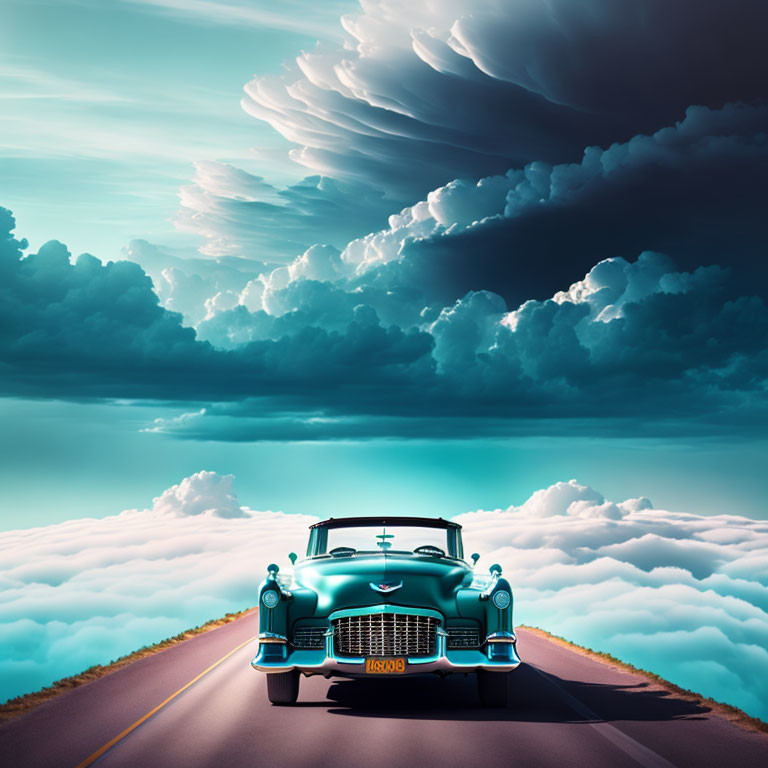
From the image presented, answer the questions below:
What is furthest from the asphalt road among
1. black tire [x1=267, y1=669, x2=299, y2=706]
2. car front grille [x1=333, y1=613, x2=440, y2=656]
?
car front grille [x1=333, y1=613, x2=440, y2=656]

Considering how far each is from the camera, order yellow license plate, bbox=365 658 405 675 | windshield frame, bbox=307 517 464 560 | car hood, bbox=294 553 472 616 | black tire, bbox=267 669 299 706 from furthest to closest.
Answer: windshield frame, bbox=307 517 464 560 → black tire, bbox=267 669 299 706 → car hood, bbox=294 553 472 616 → yellow license plate, bbox=365 658 405 675

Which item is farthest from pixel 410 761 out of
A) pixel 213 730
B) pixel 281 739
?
pixel 213 730

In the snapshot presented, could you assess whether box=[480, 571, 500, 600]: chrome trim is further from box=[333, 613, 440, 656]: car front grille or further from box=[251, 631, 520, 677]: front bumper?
box=[333, 613, 440, 656]: car front grille

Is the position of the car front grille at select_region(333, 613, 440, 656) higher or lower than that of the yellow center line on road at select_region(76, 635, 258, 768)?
higher

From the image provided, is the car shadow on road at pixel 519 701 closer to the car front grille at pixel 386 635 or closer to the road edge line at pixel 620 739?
the road edge line at pixel 620 739

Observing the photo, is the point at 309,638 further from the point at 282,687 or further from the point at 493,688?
the point at 493,688

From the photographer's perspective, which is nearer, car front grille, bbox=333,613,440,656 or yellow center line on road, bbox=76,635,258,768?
yellow center line on road, bbox=76,635,258,768

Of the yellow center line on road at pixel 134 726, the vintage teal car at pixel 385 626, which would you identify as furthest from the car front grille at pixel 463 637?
the yellow center line on road at pixel 134 726

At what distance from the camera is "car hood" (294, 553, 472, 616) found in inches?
462

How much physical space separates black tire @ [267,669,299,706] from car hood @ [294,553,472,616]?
2.97ft

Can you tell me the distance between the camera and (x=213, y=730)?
34.4 feet

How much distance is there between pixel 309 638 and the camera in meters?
11.9

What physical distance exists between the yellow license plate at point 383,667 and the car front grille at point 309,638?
0.71 m

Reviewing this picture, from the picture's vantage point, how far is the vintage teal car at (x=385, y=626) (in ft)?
38.0
